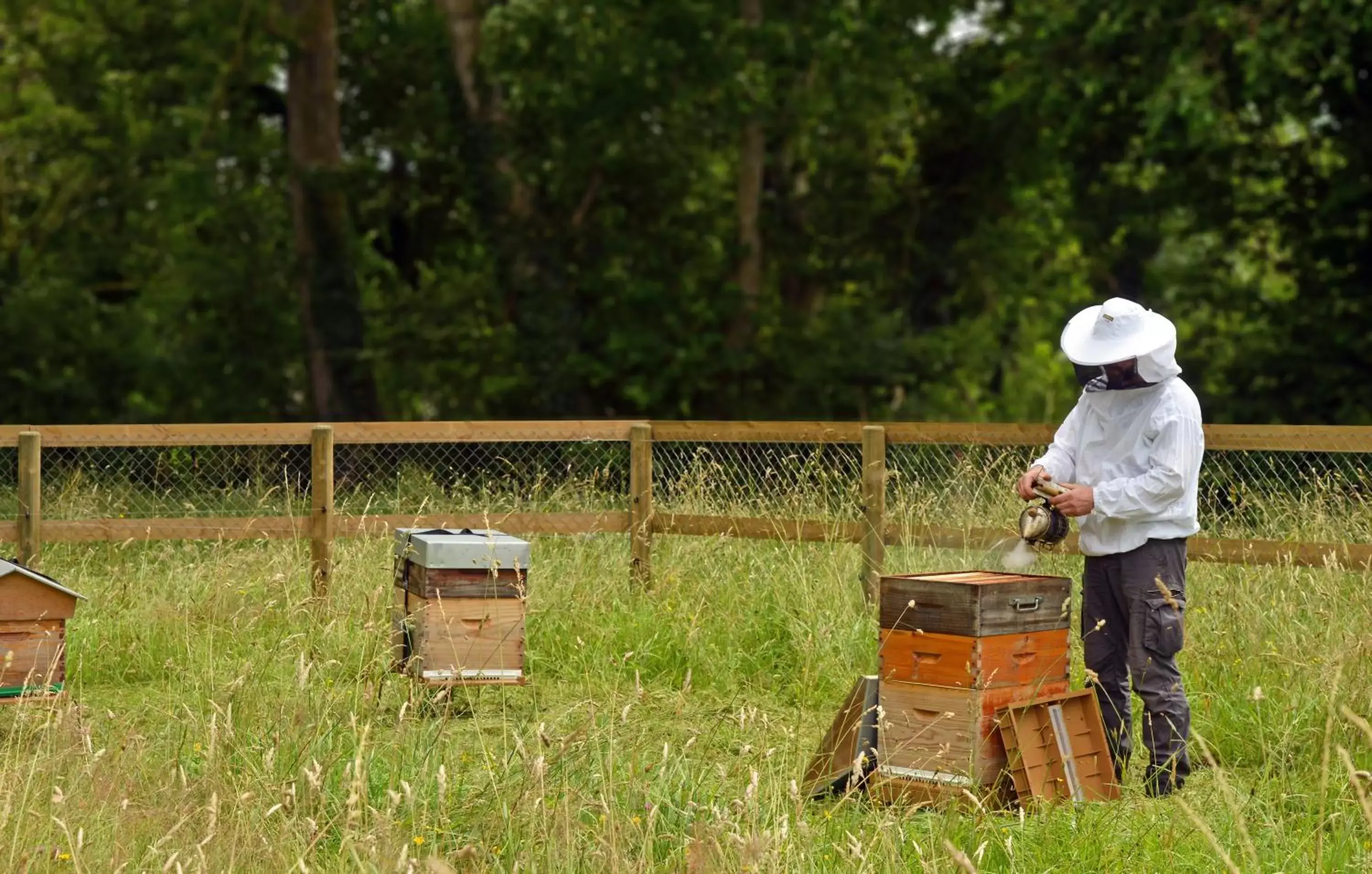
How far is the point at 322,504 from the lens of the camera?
924 cm

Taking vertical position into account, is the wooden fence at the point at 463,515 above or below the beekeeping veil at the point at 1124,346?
below

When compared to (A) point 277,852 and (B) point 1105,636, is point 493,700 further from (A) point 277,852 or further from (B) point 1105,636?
(A) point 277,852

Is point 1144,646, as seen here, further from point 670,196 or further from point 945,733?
point 670,196

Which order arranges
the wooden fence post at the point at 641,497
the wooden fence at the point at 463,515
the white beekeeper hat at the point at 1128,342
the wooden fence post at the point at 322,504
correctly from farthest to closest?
the wooden fence post at the point at 641,497
the wooden fence post at the point at 322,504
the wooden fence at the point at 463,515
the white beekeeper hat at the point at 1128,342

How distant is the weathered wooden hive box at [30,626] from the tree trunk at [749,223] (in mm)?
14557

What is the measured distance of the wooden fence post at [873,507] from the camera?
896 centimetres

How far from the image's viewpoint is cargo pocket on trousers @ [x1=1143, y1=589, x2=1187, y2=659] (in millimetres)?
5516

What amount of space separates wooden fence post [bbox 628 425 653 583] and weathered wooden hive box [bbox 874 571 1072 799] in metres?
4.49

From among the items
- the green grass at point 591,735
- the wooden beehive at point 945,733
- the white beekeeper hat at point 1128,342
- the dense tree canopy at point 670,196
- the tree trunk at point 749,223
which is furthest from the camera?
the tree trunk at point 749,223

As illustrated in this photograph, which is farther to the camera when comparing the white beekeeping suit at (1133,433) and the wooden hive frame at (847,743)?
the white beekeeping suit at (1133,433)

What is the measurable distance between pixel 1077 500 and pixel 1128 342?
0.59 meters

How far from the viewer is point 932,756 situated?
16.8 ft

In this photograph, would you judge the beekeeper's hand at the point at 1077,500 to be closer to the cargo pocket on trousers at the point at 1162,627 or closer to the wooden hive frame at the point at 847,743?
the cargo pocket on trousers at the point at 1162,627

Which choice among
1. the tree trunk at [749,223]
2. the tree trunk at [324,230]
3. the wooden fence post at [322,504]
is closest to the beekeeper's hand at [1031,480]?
the wooden fence post at [322,504]
